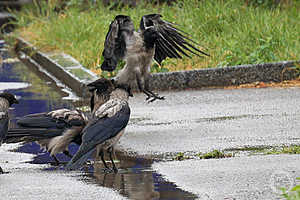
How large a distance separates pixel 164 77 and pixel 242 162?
4760 millimetres

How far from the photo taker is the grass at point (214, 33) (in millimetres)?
12227

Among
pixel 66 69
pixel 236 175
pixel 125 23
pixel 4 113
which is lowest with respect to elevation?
pixel 66 69

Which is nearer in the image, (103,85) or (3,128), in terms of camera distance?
(3,128)

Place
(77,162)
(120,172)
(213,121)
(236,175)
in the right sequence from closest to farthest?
(236,175)
(77,162)
(120,172)
(213,121)

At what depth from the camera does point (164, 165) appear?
6.96m

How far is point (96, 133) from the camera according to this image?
6863mm

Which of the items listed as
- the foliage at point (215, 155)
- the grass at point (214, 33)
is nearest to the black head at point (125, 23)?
the foliage at point (215, 155)

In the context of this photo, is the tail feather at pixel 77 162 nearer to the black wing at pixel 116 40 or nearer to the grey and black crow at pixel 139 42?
the grey and black crow at pixel 139 42

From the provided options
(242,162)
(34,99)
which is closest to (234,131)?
(242,162)

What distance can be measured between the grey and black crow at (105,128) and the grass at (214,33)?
4567mm

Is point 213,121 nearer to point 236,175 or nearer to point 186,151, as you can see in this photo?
point 186,151

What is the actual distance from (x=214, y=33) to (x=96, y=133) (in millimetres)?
6877

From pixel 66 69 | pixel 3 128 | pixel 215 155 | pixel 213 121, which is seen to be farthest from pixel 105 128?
pixel 66 69

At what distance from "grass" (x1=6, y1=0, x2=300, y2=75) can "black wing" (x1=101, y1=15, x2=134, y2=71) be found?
252 centimetres
